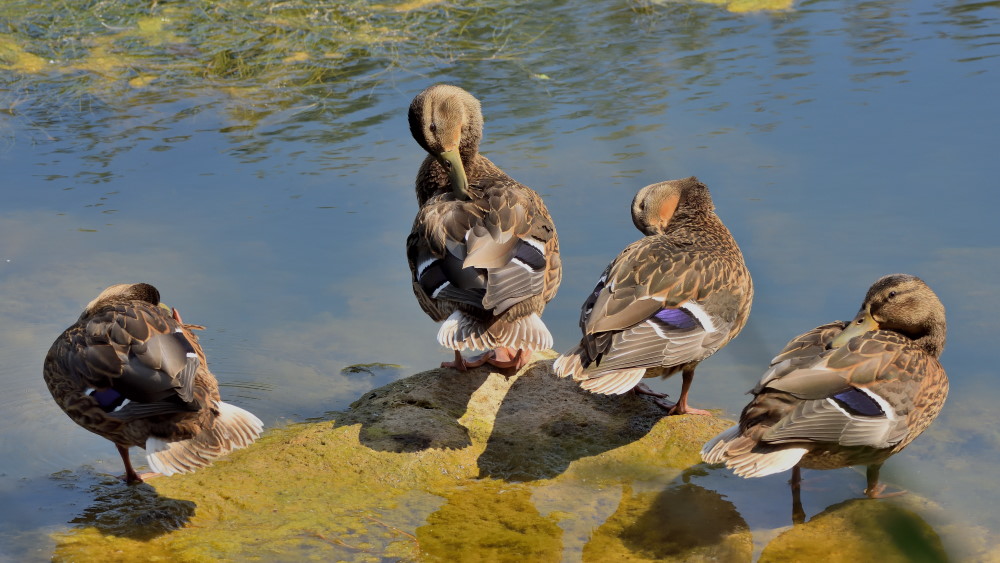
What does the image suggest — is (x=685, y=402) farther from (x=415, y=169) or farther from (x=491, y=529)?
(x=415, y=169)

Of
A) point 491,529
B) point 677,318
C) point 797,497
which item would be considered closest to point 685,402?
point 677,318

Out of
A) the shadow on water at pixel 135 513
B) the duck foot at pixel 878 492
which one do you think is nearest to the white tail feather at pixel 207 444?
the shadow on water at pixel 135 513

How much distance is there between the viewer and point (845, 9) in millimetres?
9852

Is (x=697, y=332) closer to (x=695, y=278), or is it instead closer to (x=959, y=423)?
(x=695, y=278)

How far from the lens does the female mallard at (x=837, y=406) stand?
3.94 m

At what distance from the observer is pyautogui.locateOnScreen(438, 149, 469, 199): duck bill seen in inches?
224

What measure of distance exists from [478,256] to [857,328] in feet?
5.99

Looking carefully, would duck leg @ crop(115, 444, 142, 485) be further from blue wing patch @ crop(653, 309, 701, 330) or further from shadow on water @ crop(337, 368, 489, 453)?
blue wing patch @ crop(653, 309, 701, 330)

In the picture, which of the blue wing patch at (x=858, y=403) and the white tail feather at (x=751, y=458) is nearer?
the white tail feather at (x=751, y=458)

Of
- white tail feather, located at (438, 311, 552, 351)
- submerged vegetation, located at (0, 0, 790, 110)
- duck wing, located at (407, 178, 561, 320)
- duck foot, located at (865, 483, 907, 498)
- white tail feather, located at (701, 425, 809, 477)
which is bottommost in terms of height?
duck foot, located at (865, 483, 907, 498)

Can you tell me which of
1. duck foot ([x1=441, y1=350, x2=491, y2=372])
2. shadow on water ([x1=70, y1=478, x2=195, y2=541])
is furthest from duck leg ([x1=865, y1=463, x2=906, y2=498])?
shadow on water ([x1=70, y1=478, x2=195, y2=541])

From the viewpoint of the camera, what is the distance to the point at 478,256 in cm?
511

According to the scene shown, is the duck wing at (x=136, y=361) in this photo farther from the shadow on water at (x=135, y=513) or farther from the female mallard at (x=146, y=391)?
the shadow on water at (x=135, y=513)

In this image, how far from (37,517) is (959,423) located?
13.5 ft
